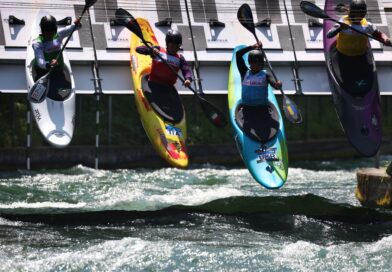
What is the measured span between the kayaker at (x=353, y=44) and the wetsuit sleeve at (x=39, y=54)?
368 centimetres

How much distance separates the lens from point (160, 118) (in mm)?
13523

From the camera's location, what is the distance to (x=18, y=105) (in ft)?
59.9

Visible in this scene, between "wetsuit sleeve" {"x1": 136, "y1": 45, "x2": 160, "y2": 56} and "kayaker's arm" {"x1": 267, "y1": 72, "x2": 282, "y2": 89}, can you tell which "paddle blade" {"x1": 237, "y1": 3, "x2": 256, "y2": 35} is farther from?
"wetsuit sleeve" {"x1": 136, "y1": 45, "x2": 160, "y2": 56}

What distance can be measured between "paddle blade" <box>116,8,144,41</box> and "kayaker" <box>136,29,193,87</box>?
31 cm

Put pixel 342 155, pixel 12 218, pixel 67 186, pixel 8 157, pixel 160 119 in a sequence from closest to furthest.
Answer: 1. pixel 12 218
2. pixel 160 119
3. pixel 67 186
4. pixel 8 157
5. pixel 342 155

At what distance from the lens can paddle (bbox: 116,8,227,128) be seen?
1345cm

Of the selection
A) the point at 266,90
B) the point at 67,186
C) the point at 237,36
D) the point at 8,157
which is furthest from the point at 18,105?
the point at 266,90

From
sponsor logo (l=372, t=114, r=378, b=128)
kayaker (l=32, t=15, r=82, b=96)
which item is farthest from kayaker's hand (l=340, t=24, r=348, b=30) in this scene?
kayaker (l=32, t=15, r=82, b=96)

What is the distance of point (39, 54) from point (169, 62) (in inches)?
65.4

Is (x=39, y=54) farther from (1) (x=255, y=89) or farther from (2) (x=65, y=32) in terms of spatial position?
(1) (x=255, y=89)

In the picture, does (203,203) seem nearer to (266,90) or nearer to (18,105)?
(266,90)

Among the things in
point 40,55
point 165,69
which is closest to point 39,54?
point 40,55

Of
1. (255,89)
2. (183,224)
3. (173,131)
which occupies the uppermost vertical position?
(255,89)

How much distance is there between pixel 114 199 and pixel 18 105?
4757 mm
